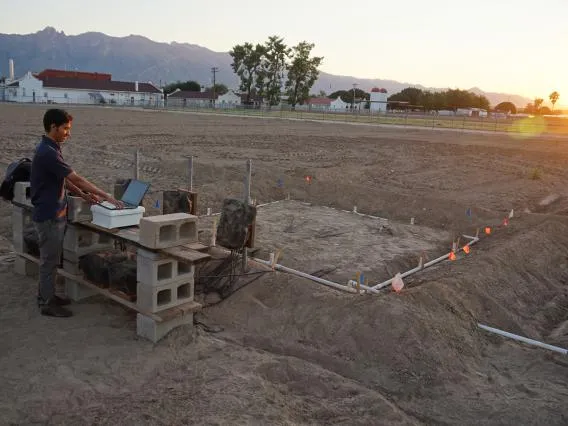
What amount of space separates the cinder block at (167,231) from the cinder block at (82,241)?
3.60 ft

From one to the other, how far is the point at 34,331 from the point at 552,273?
23.8 feet

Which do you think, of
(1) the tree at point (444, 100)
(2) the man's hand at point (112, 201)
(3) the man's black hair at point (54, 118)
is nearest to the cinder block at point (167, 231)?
(2) the man's hand at point (112, 201)

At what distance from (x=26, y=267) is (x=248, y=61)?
254ft

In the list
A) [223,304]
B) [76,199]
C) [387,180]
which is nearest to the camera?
[76,199]

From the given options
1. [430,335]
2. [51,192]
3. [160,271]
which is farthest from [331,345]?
[51,192]

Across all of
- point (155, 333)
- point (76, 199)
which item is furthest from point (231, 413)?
point (76, 199)

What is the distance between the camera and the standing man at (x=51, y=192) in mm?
4891

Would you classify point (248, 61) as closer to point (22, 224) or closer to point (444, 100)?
point (444, 100)

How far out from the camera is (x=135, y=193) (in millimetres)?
5637

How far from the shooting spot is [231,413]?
389 centimetres

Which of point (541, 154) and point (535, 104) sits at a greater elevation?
point (535, 104)

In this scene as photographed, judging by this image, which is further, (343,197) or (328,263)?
(343,197)

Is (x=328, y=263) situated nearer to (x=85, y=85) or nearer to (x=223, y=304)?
(x=223, y=304)

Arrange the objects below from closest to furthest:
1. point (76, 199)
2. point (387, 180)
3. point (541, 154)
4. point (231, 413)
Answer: point (231, 413) → point (76, 199) → point (387, 180) → point (541, 154)
